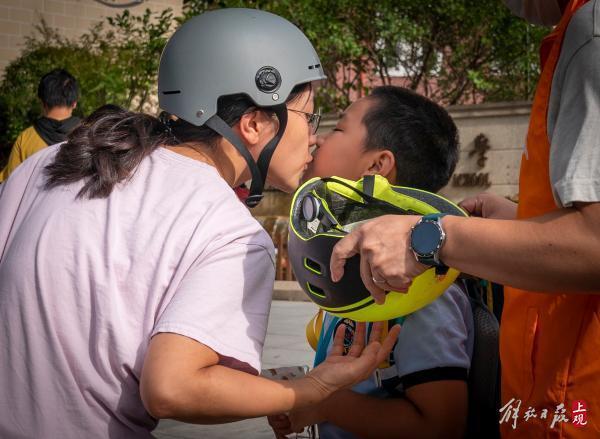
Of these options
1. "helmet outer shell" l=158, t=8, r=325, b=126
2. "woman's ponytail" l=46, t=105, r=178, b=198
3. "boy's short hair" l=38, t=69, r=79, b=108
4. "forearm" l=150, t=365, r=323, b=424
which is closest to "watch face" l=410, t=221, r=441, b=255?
"forearm" l=150, t=365, r=323, b=424

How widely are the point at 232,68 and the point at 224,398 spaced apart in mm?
1003

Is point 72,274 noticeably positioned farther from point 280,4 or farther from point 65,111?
point 280,4

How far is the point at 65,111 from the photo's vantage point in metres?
8.52

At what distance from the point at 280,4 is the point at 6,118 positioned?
5212 mm

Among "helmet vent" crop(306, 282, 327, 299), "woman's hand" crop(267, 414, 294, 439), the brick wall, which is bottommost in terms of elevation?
"woman's hand" crop(267, 414, 294, 439)

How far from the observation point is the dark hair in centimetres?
216

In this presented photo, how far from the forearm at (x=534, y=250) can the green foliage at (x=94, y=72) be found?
13191 millimetres

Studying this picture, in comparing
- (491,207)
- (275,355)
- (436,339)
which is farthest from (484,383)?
(275,355)

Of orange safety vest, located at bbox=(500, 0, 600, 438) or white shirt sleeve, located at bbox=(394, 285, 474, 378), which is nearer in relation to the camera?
orange safety vest, located at bbox=(500, 0, 600, 438)

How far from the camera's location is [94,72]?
52.0 ft

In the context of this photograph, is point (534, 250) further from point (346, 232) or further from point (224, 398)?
point (224, 398)

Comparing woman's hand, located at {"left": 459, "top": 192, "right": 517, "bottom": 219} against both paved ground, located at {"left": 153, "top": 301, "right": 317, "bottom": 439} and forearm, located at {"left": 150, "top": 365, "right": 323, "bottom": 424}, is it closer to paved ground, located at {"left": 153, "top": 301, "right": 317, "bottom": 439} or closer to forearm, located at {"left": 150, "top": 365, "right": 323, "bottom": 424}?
forearm, located at {"left": 150, "top": 365, "right": 323, "bottom": 424}

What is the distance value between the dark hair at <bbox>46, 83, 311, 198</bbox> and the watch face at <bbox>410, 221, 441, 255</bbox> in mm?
679

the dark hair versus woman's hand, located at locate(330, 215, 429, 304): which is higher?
the dark hair
